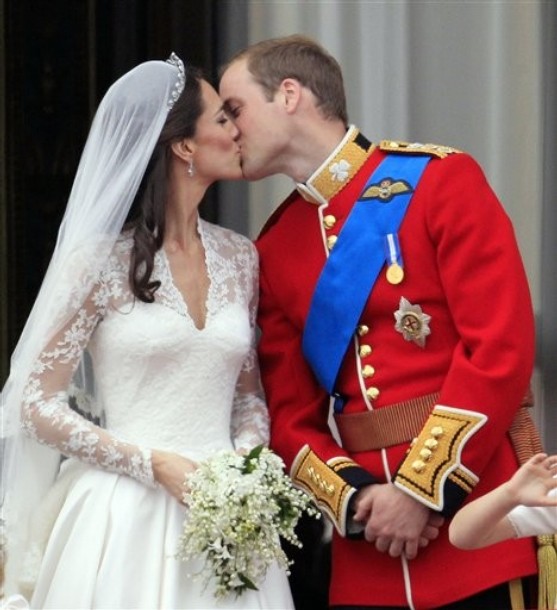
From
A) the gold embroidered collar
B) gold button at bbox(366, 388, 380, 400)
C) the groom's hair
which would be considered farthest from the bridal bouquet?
the groom's hair

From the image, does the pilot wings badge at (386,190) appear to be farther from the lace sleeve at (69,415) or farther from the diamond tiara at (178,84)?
the lace sleeve at (69,415)

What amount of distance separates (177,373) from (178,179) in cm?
48

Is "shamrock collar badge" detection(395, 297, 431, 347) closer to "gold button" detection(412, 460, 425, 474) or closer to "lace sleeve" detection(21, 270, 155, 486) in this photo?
"gold button" detection(412, 460, 425, 474)

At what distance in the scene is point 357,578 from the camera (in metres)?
4.37

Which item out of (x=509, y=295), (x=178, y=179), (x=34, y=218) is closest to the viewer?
(x=509, y=295)

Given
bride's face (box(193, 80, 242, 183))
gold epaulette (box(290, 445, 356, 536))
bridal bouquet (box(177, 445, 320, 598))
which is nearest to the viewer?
bridal bouquet (box(177, 445, 320, 598))

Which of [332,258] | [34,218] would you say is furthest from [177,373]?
[34,218]

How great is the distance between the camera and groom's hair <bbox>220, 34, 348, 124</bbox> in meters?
4.59

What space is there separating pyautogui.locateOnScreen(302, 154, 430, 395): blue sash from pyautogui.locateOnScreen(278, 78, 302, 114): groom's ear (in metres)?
0.28

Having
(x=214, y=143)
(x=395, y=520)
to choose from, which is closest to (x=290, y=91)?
(x=214, y=143)

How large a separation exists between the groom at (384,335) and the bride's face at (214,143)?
0.04m

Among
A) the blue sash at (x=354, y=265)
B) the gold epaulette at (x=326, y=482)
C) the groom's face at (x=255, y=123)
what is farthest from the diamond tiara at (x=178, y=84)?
the gold epaulette at (x=326, y=482)

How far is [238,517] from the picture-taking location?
4.02m

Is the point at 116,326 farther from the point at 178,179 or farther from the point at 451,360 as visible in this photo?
the point at 451,360
